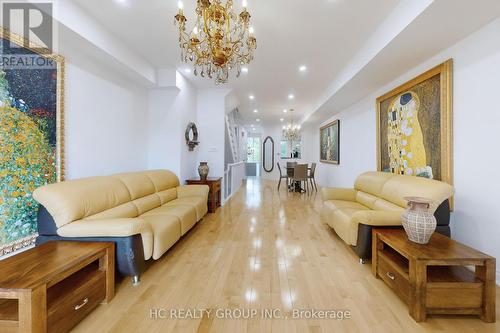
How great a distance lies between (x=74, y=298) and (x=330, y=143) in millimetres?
6948

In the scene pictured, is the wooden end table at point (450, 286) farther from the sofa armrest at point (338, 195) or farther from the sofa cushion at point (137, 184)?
the sofa cushion at point (137, 184)

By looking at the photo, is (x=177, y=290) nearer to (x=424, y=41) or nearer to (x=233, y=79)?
(x=424, y=41)

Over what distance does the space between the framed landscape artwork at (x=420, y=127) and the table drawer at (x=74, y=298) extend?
373 centimetres

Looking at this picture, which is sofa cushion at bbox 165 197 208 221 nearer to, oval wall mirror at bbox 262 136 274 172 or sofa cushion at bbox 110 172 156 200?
sofa cushion at bbox 110 172 156 200

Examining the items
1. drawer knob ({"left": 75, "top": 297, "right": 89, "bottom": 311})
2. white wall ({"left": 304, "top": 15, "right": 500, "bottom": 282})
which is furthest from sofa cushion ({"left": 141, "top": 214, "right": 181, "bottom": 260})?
white wall ({"left": 304, "top": 15, "right": 500, "bottom": 282})

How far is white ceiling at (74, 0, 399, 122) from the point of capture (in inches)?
92.3

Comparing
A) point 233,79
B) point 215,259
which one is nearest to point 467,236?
point 215,259

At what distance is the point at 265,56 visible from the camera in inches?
139

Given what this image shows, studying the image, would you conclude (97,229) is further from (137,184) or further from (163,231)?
(137,184)

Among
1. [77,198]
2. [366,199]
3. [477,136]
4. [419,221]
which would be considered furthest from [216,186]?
[477,136]

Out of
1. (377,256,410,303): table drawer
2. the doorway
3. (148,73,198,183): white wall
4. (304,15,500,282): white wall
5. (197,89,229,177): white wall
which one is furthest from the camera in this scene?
the doorway

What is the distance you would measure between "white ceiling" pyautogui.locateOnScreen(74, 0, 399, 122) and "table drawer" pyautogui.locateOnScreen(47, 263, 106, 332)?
2.72 meters

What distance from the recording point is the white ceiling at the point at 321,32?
209cm

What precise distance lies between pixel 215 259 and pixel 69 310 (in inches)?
54.2
